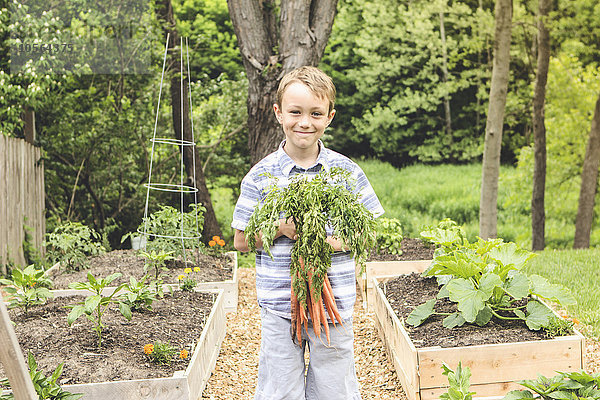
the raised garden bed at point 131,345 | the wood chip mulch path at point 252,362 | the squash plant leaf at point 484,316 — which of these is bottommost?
the wood chip mulch path at point 252,362

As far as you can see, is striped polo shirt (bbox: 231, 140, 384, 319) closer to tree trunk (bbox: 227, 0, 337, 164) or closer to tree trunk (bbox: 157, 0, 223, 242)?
tree trunk (bbox: 227, 0, 337, 164)

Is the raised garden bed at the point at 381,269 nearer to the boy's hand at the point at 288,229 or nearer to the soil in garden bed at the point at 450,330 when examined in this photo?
the soil in garden bed at the point at 450,330

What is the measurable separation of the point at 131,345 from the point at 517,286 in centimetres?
232

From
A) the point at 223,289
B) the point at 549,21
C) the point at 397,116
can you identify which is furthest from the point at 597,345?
the point at 397,116

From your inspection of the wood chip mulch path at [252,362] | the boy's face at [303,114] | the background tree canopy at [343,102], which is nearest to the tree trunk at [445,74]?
the background tree canopy at [343,102]

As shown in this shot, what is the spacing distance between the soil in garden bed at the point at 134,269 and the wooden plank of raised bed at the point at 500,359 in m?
2.59

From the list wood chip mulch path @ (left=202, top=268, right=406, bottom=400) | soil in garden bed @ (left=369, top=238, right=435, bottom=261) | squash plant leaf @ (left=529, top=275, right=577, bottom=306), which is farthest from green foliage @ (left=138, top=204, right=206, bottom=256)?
squash plant leaf @ (left=529, top=275, right=577, bottom=306)

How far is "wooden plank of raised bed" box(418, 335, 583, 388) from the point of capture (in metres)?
3.29

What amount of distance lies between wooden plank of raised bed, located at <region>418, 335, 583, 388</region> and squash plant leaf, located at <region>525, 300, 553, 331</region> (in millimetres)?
142

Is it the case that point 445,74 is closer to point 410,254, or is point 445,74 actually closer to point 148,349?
point 410,254

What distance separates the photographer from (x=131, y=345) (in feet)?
11.9

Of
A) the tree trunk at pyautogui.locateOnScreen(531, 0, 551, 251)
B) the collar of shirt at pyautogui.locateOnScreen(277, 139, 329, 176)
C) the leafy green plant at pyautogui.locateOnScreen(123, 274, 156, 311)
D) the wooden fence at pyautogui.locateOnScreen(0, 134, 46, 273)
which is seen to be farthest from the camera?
the tree trunk at pyautogui.locateOnScreen(531, 0, 551, 251)

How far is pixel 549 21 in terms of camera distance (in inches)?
370

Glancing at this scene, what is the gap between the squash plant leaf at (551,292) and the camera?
362cm
